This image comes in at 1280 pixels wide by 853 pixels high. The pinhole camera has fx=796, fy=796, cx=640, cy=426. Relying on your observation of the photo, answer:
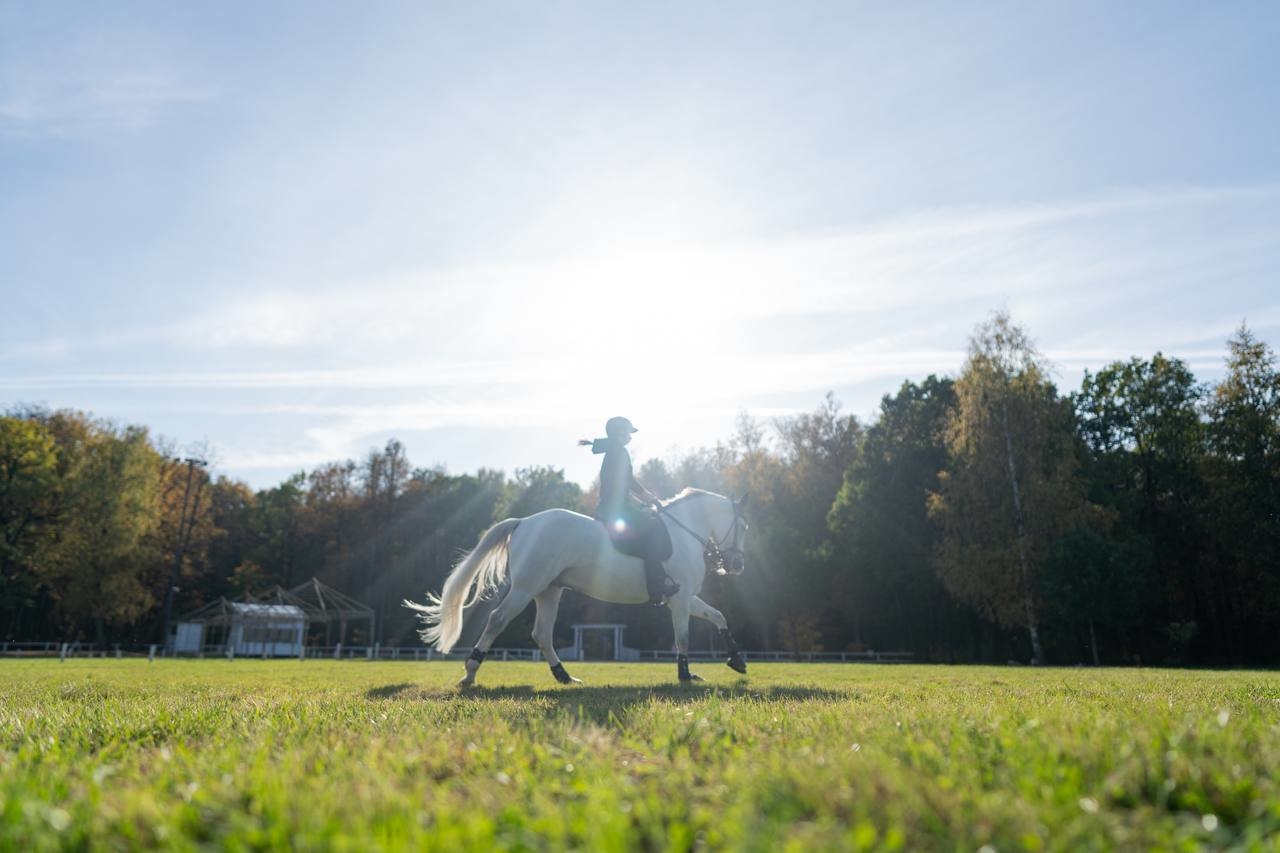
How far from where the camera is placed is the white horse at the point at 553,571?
9367mm

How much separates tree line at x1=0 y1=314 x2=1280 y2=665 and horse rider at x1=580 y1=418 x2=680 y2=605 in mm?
25742

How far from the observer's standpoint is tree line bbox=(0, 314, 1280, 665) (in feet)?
107

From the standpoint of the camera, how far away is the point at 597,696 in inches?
277

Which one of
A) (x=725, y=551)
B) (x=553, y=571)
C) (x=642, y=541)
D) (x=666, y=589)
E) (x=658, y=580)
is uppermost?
(x=642, y=541)

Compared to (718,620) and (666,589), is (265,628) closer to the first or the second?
(718,620)

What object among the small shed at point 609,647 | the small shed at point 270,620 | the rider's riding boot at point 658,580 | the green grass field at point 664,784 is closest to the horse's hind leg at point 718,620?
the rider's riding boot at point 658,580

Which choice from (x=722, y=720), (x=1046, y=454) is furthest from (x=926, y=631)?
(x=722, y=720)

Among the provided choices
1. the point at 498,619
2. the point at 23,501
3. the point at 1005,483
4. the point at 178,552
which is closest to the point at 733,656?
the point at 498,619

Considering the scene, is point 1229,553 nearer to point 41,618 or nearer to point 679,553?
point 679,553

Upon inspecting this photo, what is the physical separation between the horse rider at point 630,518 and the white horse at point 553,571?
0.43 feet

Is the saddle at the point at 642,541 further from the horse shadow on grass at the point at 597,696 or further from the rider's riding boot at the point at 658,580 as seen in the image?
the horse shadow on grass at the point at 597,696

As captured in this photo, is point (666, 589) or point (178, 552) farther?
point (178, 552)

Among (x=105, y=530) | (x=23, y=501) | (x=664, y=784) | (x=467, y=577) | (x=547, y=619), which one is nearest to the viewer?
(x=664, y=784)

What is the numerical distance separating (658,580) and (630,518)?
824 millimetres
